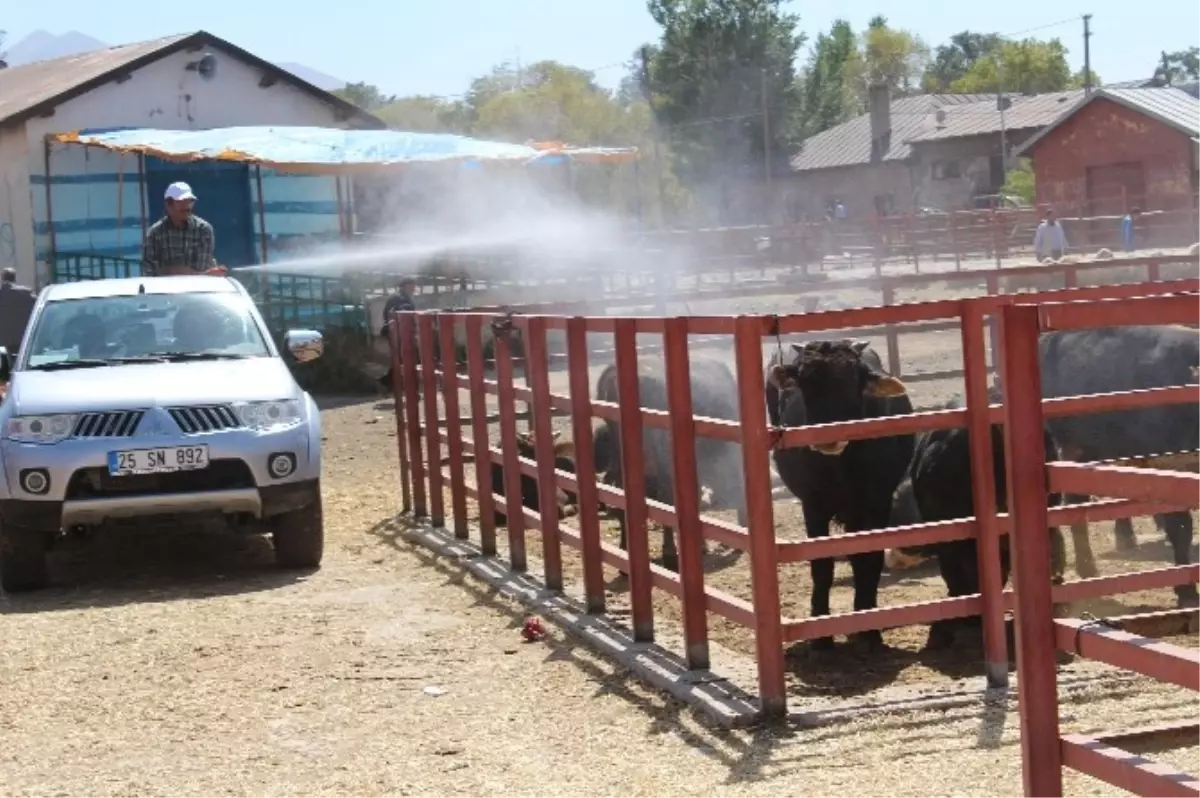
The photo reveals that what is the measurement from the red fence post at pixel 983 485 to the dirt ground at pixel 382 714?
486mm

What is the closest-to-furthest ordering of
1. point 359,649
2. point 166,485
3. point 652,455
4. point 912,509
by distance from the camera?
1. point 359,649
2. point 912,509
3. point 166,485
4. point 652,455

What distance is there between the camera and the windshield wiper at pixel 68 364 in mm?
10727

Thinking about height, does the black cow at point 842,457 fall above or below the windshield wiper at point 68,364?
below

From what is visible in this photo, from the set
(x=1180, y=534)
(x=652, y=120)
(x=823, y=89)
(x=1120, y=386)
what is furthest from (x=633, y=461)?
(x=823, y=89)

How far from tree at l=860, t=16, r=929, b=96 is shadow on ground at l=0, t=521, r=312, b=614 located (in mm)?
119551

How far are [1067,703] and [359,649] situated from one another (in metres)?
3.34

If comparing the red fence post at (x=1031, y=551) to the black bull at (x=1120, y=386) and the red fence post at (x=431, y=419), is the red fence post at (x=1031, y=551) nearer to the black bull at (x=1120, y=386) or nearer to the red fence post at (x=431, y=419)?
the black bull at (x=1120, y=386)

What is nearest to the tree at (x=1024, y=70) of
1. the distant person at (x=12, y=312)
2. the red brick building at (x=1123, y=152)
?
the red brick building at (x=1123, y=152)

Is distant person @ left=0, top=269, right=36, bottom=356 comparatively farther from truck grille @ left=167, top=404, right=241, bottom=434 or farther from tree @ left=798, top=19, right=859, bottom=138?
tree @ left=798, top=19, right=859, bottom=138

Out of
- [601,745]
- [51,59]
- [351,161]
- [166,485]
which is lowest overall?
[601,745]

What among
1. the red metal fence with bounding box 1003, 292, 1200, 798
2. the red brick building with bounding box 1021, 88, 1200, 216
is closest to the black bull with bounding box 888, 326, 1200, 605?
the red metal fence with bounding box 1003, 292, 1200, 798

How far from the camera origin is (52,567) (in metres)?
11.2

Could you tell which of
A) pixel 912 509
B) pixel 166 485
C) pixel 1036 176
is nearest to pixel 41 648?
pixel 166 485

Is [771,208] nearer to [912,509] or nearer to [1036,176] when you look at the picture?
[1036,176]
